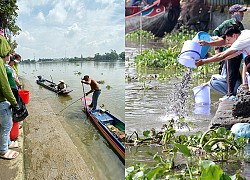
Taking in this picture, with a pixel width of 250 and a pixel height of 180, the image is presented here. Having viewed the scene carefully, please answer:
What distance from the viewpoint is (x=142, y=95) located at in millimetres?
3596

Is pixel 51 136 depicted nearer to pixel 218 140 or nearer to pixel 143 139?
pixel 143 139

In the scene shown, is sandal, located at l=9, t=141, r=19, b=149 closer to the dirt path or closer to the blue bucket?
the dirt path

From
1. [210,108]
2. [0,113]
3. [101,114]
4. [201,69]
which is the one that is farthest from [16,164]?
[201,69]

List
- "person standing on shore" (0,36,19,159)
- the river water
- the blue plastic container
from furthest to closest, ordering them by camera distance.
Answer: the river water → the blue plastic container → "person standing on shore" (0,36,19,159)

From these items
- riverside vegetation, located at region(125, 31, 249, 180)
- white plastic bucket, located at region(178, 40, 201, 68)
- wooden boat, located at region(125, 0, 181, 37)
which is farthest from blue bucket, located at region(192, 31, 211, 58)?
wooden boat, located at region(125, 0, 181, 37)

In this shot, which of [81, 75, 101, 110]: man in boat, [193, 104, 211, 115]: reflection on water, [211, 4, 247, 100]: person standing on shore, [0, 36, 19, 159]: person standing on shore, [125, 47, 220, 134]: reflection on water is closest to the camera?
[0, 36, 19, 159]: person standing on shore

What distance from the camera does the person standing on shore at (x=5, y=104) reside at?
168cm

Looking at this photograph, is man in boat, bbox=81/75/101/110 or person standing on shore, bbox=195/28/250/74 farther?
man in boat, bbox=81/75/101/110

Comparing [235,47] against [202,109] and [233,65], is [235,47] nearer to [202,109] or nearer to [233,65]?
[233,65]

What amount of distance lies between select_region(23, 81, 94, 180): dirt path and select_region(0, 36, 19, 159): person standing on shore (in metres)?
0.14

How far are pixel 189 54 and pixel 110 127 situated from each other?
5.64 ft

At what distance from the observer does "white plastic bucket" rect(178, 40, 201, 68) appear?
1995 millimetres

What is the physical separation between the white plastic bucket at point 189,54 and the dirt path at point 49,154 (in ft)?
3.04

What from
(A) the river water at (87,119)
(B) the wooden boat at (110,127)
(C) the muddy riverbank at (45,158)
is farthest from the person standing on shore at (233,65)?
(C) the muddy riverbank at (45,158)
